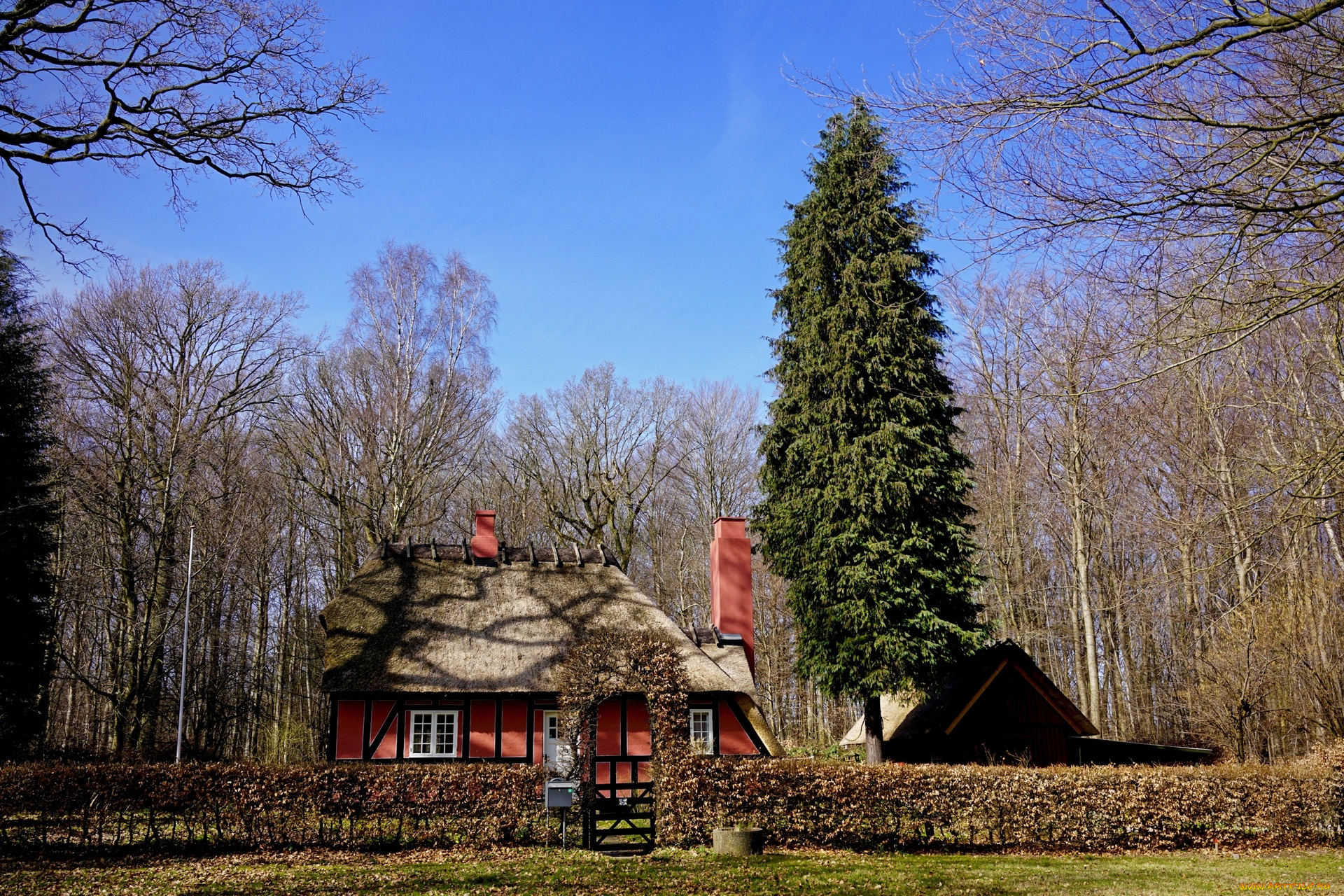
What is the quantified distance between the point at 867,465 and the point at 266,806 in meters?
12.3

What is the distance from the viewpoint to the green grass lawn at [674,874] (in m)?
9.85

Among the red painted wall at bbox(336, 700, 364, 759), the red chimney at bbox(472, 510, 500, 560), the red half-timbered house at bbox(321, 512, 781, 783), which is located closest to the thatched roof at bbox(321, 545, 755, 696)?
the red half-timbered house at bbox(321, 512, 781, 783)

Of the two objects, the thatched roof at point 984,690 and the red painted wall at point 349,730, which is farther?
the thatched roof at point 984,690

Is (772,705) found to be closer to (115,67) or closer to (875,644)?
(875,644)

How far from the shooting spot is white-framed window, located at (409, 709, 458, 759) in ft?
60.2

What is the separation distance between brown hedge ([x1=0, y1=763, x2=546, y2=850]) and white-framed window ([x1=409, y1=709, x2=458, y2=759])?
4.57 metres

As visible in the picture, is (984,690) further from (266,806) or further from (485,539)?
(266,806)

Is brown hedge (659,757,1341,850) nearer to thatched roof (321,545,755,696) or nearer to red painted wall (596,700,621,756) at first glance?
thatched roof (321,545,755,696)

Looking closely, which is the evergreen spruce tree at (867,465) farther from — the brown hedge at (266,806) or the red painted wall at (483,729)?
the brown hedge at (266,806)

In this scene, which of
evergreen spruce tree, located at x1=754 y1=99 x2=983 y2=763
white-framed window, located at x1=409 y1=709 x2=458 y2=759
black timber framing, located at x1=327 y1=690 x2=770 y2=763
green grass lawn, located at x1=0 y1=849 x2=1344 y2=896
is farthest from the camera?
white-framed window, located at x1=409 y1=709 x2=458 y2=759

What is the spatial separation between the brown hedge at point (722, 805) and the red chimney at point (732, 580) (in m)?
8.16

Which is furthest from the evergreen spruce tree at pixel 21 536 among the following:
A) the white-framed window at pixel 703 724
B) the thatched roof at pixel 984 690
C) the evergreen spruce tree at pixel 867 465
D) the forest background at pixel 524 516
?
the thatched roof at pixel 984 690

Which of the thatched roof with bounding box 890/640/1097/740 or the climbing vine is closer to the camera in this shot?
the climbing vine

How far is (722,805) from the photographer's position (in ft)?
43.7
